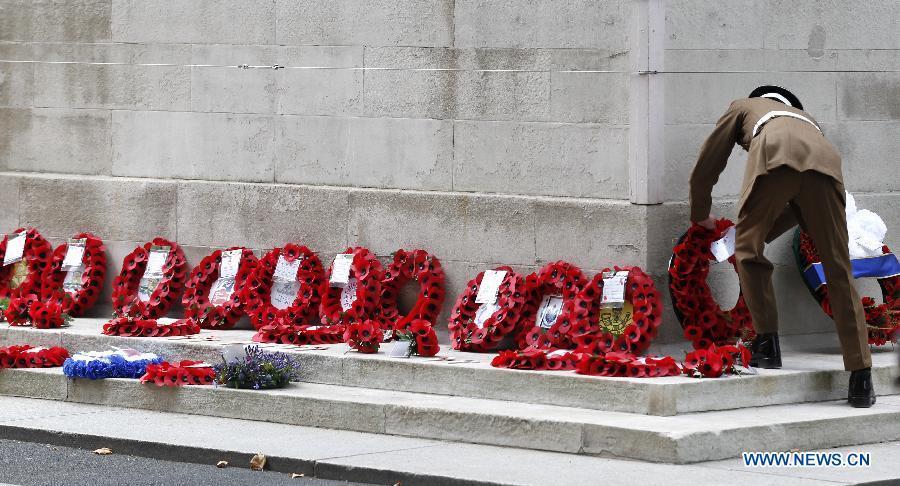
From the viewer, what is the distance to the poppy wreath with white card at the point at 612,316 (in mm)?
11203

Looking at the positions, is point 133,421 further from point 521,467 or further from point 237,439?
point 521,467

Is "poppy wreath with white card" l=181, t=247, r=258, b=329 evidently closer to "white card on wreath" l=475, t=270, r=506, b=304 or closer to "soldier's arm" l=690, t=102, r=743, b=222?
"white card on wreath" l=475, t=270, r=506, b=304

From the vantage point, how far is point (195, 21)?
546 inches

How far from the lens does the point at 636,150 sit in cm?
1149

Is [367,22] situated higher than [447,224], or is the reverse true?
[367,22]

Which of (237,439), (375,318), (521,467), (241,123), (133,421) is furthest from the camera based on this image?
(241,123)

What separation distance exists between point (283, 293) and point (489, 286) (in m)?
2.07

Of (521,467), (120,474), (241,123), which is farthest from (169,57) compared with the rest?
(521,467)

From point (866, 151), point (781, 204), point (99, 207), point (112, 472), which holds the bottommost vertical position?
point (112, 472)

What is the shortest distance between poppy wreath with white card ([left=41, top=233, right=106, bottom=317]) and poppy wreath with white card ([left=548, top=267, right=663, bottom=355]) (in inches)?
Answer: 183

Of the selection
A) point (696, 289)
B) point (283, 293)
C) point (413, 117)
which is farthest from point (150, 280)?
point (696, 289)

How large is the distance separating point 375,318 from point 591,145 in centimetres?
224

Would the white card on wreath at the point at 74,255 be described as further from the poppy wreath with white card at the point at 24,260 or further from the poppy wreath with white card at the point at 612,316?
the poppy wreath with white card at the point at 612,316

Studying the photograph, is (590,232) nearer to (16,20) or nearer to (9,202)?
(9,202)
